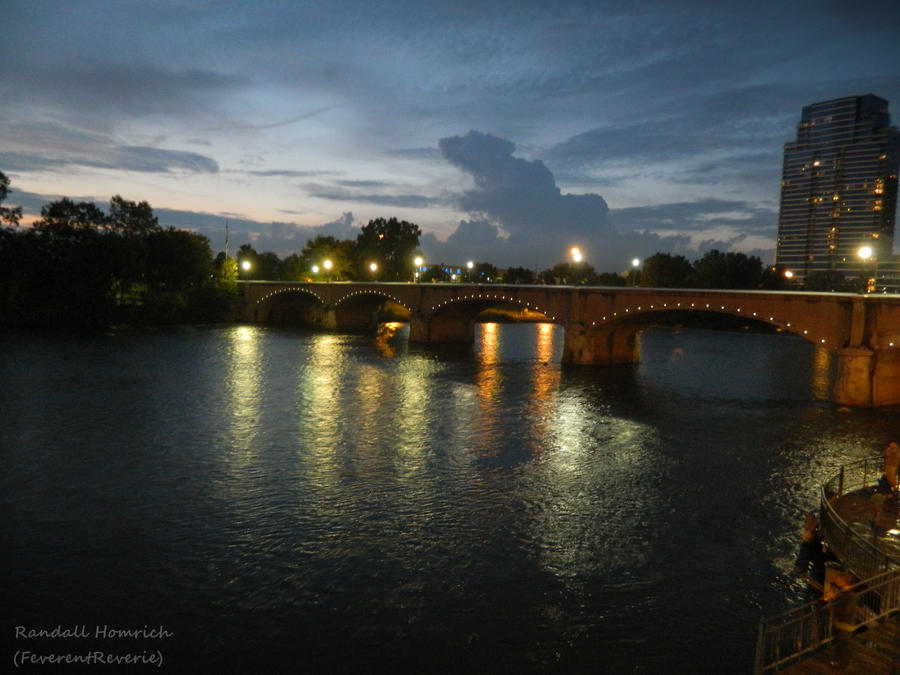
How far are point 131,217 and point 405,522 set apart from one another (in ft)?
284

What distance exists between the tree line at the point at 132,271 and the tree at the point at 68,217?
4.5 inches

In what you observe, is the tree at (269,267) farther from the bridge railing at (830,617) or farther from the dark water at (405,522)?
the bridge railing at (830,617)

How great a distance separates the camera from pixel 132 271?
83.3 metres

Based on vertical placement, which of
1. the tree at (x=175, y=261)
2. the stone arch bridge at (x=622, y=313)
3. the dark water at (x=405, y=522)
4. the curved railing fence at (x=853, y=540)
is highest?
the tree at (x=175, y=261)

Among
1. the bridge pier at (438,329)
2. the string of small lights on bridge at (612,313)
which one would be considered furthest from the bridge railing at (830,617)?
the bridge pier at (438,329)

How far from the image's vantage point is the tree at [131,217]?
87.6 m

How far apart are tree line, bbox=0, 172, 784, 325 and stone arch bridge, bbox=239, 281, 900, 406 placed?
4921 millimetres

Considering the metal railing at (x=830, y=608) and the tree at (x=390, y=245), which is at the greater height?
the tree at (x=390, y=245)

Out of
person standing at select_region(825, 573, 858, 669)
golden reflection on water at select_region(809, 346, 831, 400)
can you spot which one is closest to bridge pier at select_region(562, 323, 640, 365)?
golden reflection on water at select_region(809, 346, 831, 400)

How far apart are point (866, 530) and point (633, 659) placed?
7.05 metres

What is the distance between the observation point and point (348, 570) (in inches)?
585

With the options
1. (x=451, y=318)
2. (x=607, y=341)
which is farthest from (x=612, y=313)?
(x=451, y=318)

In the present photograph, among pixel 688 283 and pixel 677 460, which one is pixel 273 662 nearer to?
pixel 677 460

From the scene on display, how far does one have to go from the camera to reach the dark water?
12281mm
